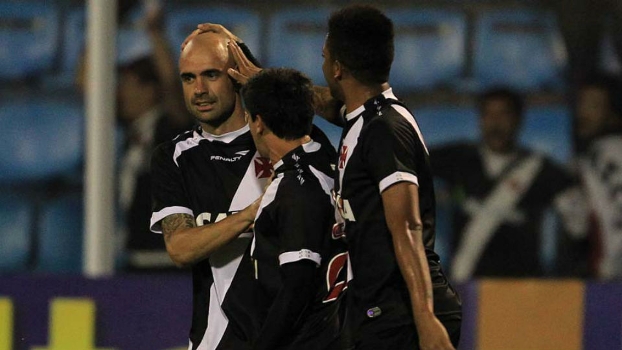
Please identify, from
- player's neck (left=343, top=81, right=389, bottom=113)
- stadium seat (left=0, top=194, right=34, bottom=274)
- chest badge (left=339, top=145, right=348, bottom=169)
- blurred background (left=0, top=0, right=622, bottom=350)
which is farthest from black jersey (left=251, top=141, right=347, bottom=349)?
stadium seat (left=0, top=194, right=34, bottom=274)

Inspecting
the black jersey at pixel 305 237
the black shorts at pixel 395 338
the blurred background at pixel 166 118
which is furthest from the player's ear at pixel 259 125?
the blurred background at pixel 166 118

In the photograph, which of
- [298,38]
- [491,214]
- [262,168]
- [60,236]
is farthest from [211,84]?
[60,236]

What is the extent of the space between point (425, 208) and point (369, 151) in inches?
9.6

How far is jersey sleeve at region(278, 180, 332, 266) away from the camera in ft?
12.4

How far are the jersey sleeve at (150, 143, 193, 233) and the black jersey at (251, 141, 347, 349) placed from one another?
0.41 metres

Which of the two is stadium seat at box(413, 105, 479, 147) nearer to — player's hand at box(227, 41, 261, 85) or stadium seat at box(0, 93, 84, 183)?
stadium seat at box(0, 93, 84, 183)

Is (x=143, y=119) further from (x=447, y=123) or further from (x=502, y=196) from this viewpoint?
(x=502, y=196)

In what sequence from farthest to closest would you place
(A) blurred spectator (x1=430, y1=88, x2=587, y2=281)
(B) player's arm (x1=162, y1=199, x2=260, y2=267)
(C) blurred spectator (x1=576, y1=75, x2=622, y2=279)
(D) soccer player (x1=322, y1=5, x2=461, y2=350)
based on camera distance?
(A) blurred spectator (x1=430, y1=88, x2=587, y2=281) < (C) blurred spectator (x1=576, y1=75, x2=622, y2=279) < (B) player's arm (x1=162, y1=199, x2=260, y2=267) < (D) soccer player (x1=322, y1=5, x2=461, y2=350)

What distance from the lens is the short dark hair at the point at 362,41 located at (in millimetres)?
3785

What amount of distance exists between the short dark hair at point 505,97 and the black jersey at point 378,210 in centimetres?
394

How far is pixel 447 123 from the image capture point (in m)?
7.77

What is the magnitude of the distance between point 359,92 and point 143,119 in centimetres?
438

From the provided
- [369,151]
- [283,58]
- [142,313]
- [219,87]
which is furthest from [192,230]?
[283,58]

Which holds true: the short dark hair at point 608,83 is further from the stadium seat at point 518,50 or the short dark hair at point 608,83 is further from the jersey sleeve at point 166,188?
the jersey sleeve at point 166,188
